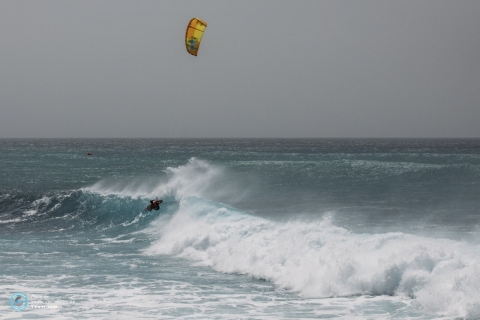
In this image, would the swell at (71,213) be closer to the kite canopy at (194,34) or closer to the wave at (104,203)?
the wave at (104,203)

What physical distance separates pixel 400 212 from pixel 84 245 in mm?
13382

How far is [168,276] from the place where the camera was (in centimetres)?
1494

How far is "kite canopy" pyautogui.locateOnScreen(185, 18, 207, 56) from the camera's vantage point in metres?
20.3

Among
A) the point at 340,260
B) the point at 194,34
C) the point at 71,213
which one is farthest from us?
the point at 71,213

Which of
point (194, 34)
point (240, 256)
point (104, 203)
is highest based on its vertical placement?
point (194, 34)

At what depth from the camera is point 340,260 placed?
45.2 feet

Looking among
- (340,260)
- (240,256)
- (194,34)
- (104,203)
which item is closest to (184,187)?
(104,203)

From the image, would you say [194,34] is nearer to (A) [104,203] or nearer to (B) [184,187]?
(B) [184,187]

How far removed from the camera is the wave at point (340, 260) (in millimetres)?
11625

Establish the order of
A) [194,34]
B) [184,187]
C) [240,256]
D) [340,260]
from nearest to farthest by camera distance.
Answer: [340,260]
[240,256]
[194,34]
[184,187]

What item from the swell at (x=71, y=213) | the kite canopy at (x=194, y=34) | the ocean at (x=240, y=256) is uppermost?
the kite canopy at (x=194, y=34)

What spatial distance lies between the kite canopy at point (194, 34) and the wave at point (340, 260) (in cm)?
627

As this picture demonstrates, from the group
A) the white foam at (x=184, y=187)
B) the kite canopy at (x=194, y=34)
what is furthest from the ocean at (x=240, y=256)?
the kite canopy at (x=194, y=34)

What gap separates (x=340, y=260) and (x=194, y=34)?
10316 millimetres
